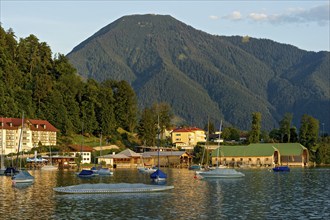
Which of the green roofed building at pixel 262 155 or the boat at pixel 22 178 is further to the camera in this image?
the green roofed building at pixel 262 155

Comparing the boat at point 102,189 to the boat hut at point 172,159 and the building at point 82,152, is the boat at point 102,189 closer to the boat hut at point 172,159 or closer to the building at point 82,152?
the building at point 82,152

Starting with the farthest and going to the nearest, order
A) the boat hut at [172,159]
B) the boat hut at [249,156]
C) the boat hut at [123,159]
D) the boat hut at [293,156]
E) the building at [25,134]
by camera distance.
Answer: the boat hut at [293,156] < the boat hut at [249,156] < the boat hut at [172,159] < the boat hut at [123,159] < the building at [25,134]

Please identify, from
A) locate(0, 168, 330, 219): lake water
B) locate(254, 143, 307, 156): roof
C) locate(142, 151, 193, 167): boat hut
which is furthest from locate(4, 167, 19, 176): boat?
locate(254, 143, 307, 156): roof

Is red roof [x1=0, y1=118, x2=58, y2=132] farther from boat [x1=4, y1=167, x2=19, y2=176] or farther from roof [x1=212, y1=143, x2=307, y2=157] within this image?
roof [x1=212, y1=143, x2=307, y2=157]

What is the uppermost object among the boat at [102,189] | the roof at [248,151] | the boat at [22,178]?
the roof at [248,151]

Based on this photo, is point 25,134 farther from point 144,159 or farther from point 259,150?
point 259,150

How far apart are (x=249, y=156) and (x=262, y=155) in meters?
4.49

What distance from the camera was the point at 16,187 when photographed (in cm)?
8350

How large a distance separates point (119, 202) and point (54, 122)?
12478 centimetres

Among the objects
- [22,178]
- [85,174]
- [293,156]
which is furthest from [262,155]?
[22,178]

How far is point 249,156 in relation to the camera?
19588 centimetres

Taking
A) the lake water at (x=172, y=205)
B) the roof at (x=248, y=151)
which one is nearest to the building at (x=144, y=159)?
the roof at (x=248, y=151)

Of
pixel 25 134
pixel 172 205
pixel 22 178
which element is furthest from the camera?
pixel 25 134

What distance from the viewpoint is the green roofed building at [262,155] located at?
194 metres
